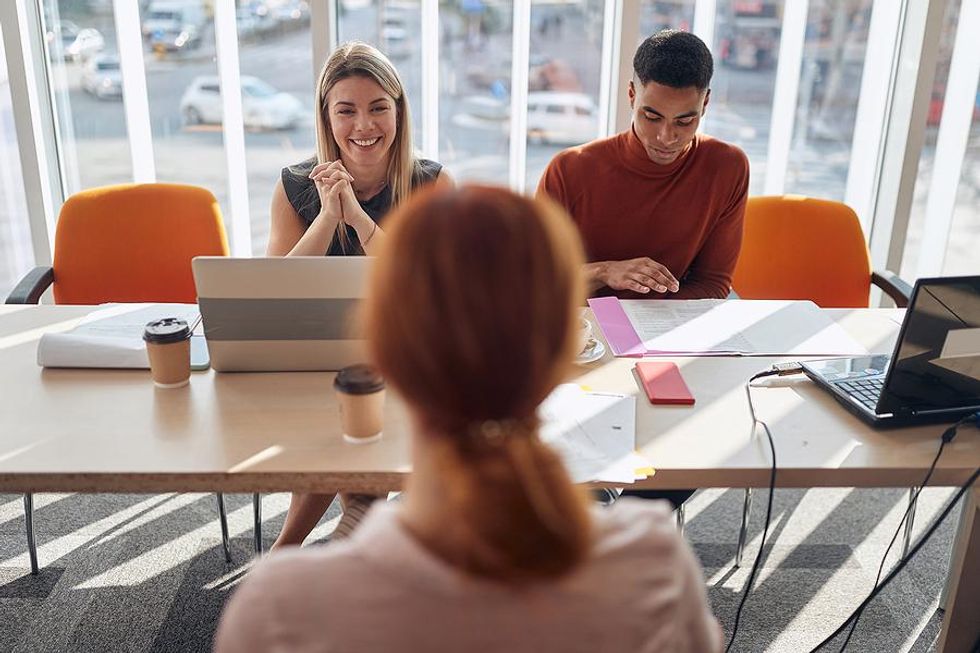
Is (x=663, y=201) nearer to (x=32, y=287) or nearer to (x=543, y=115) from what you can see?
(x=543, y=115)

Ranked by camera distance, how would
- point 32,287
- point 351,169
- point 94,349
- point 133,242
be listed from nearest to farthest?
point 94,349
point 32,287
point 351,169
point 133,242

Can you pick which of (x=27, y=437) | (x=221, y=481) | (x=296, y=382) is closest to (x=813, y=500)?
(x=296, y=382)

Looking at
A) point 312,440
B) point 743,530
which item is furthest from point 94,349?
point 743,530

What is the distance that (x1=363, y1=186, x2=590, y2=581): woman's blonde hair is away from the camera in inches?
24.5

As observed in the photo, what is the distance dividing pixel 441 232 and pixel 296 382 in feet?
3.18

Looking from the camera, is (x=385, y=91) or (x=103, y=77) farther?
(x=103, y=77)

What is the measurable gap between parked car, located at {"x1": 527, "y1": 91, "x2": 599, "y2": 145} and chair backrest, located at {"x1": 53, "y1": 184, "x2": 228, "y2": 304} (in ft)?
4.59

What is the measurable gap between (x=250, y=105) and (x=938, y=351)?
2592mm

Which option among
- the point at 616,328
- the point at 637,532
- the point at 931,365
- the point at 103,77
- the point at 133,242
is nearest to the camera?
the point at 637,532

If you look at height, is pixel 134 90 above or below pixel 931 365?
above

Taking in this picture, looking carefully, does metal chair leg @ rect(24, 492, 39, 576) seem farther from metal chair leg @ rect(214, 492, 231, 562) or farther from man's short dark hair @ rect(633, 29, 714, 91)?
man's short dark hair @ rect(633, 29, 714, 91)

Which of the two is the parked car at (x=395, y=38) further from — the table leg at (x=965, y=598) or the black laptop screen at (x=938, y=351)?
the table leg at (x=965, y=598)

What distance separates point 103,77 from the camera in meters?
3.08

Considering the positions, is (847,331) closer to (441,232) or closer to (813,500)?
(813,500)
